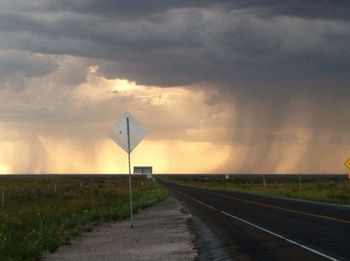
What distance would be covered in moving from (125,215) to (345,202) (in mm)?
17159

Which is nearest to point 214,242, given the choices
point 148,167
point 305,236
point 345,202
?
point 305,236

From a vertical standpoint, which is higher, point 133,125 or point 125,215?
point 133,125

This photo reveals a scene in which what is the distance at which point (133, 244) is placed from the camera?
17562 millimetres

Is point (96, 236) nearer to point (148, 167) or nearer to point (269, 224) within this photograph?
point (269, 224)

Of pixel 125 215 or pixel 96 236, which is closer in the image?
pixel 96 236

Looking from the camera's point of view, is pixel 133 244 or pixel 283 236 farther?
pixel 283 236

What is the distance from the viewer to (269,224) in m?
23.2

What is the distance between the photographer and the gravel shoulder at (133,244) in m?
14.9

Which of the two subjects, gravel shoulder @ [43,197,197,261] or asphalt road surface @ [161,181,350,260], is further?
gravel shoulder @ [43,197,197,261]

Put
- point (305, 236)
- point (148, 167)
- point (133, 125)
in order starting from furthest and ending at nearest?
point (148, 167)
point (133, 125)
point (305, 236)

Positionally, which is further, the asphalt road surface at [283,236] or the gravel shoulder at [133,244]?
the gravel shoulder at [133,244]

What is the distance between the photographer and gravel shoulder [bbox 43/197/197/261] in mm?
14914

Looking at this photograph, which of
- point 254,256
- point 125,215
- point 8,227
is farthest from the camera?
point 125,215

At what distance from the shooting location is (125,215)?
94.5 ft
